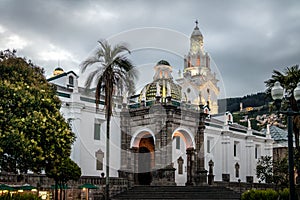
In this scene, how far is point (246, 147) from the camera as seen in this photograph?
179 feet

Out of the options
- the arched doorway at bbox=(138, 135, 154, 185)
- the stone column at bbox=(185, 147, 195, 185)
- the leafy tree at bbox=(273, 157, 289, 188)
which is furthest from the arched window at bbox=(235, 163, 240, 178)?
the leafy tree at bbox=(273, 157, 289, 188)

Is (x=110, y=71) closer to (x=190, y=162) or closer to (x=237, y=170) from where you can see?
(x=190, y=162)

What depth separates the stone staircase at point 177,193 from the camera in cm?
3338

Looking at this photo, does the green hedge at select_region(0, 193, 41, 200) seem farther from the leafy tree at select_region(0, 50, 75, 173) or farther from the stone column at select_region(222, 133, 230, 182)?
the stone column at select_region(222, 133, 230, 182)

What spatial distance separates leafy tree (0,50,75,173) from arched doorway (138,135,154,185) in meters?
17.4

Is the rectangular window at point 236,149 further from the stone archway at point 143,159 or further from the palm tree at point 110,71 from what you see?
the palm tree at point 110,71

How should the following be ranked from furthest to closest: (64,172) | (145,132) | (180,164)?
(180,164), (145,132), (64,172)

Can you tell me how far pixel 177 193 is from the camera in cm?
3397

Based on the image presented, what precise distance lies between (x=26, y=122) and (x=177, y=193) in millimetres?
15982

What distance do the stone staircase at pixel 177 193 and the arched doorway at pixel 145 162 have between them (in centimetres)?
436

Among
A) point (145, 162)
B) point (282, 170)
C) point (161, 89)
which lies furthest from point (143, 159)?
point (282, 170)

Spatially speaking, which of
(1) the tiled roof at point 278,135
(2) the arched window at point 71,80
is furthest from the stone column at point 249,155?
(2) the arched window at point 71,80

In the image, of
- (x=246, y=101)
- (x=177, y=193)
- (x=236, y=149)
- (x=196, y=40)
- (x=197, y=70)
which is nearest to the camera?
(x=177, y=193)

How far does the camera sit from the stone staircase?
109ft
